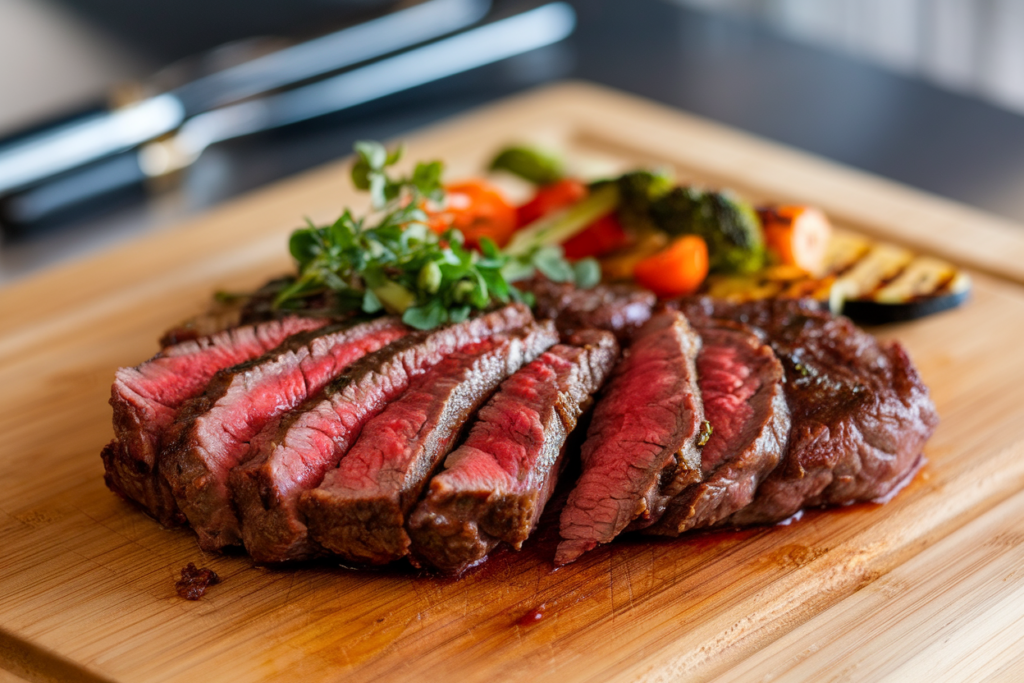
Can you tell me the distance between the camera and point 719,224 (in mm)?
4824

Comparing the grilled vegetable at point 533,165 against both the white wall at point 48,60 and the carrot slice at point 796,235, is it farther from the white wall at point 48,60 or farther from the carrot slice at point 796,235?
the white wall at point 48,60

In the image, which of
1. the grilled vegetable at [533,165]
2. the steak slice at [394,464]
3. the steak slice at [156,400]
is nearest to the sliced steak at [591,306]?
the steak slice at [394,464]

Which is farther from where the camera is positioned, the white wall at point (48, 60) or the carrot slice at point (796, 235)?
the white wall at point (48, 60)

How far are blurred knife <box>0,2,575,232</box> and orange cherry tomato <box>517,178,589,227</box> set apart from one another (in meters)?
1.66

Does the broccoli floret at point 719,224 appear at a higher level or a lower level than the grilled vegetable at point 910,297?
higher

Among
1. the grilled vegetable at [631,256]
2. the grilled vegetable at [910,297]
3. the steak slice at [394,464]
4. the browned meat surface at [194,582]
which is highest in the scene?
the steak slice at [394,464]

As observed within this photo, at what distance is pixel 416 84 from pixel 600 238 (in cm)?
216

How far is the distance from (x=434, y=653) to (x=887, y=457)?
1.67 metres

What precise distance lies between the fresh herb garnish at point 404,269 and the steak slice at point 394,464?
354 mm

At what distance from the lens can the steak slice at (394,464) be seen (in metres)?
3.22

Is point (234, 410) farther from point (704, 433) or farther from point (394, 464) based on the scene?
point (704, 433)

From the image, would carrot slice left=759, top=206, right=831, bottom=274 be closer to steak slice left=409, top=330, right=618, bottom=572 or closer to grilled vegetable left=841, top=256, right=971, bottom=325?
grilled vegetable left=841, top=256, right=971, bottom=325

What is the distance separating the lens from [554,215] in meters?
5.20

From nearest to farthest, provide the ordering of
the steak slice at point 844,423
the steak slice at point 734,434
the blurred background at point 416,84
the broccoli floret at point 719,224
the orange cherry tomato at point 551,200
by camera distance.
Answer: the steak slice at point 734,434
the steak slice at point 844,423
the broccoli floret at point 719,224
the orange cherry tomato at point 551,200
the blurred background at point 416,84
